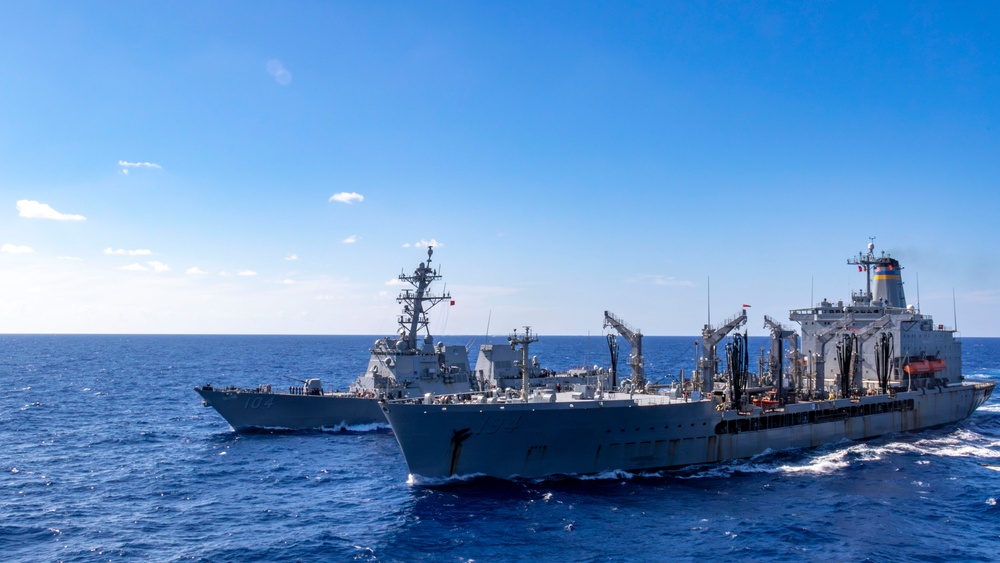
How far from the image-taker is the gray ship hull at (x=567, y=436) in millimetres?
32031

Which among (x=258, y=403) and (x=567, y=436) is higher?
(x=567, y=436)

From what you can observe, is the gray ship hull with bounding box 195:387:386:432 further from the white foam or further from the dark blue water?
the white foam

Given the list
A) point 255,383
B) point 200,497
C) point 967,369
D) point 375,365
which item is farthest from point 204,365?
point 967,369

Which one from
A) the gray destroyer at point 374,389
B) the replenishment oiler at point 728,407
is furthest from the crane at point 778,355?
the gray destroyer at point 374,389

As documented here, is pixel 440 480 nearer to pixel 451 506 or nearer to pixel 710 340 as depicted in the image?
pixel 451 506

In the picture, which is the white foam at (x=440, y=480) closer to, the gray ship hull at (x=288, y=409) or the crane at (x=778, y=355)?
the gray ship hull at (x=288, y=409)

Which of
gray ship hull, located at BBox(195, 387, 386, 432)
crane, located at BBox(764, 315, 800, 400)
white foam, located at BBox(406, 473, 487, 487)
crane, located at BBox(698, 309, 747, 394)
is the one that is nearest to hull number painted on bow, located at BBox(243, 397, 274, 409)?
gray ship hull, located at BBox(195, 387, 386, 432)

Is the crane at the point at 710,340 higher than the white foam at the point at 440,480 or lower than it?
higher

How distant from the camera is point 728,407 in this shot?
4094 centimetres

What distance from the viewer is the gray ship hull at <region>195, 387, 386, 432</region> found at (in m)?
48.5

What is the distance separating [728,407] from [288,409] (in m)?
31.1

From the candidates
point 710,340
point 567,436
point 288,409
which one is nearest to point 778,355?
point 710,340

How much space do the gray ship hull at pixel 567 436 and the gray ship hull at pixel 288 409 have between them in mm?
18692

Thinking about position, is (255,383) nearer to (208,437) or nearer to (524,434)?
(208,437)
